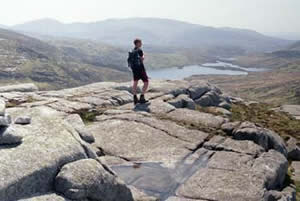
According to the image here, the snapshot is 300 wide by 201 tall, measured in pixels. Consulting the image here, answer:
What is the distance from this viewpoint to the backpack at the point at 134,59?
2591 cm

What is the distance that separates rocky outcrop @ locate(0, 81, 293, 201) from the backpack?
3.39 meters

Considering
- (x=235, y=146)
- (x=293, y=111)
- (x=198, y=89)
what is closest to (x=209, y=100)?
(x=198, y=89)

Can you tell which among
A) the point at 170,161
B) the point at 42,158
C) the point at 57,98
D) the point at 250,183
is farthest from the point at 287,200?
the point at 57,98

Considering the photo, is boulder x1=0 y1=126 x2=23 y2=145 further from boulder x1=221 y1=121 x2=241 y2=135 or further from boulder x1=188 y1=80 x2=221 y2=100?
boulder x1=188 y1=80 x2=221 y2=100

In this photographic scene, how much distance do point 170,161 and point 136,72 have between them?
11310mm

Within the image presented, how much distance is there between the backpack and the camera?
2591 centimetres

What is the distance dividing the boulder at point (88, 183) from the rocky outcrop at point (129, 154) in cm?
3

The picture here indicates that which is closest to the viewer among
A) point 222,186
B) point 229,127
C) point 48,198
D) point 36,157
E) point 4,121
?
point 48,198

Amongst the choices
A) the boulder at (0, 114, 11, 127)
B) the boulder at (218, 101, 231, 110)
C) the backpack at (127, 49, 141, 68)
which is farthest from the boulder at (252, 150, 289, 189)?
the boulder at (218, 101, 231, 110)

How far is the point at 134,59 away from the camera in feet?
85.7

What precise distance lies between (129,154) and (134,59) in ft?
34.6

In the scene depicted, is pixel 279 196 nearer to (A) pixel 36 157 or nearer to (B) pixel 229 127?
(B) pixel 229 127

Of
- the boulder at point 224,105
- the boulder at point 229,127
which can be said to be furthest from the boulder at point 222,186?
the boulder at point 224,105

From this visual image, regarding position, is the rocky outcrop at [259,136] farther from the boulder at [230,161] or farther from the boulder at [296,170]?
the boulder at [230,161]
